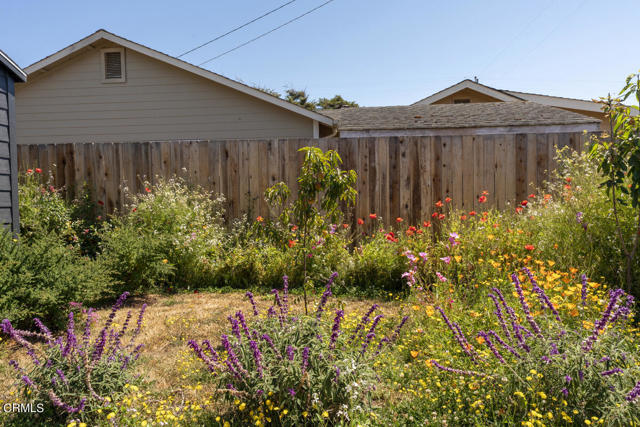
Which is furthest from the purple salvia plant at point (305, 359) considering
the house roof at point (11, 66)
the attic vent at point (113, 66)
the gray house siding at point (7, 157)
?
the attic vent at point (113, 66)

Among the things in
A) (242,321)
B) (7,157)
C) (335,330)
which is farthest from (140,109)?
(335,330)

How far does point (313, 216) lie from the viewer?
365 centimetres

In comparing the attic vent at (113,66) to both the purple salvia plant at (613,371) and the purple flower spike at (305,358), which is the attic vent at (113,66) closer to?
the purple flower spike at (305,358)

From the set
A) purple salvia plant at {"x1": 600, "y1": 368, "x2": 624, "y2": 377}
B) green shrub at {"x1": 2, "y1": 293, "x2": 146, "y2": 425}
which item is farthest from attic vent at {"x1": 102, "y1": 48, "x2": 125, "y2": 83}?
Result: purple salvia plant at {"x1": 600, "y1": 368, "x2": 624, "y2": 377}

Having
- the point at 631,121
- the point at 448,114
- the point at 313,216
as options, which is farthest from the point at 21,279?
the point at 448,114

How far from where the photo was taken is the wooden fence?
6.21 metres

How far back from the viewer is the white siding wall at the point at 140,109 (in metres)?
10.2

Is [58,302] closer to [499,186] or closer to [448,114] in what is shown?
[499,186]

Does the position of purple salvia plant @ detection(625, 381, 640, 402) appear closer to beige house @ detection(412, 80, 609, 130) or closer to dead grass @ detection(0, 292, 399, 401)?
dead grass @ detection(0, 292, 399, 401)

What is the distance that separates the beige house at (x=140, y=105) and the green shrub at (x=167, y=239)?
4.09 meters

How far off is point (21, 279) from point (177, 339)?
1.31m

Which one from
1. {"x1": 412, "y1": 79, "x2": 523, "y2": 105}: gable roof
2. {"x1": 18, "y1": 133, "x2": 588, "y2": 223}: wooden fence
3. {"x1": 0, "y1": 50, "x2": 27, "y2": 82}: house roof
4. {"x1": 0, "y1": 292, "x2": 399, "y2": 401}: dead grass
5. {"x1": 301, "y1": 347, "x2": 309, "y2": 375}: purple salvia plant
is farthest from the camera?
{"x1": 412, "y1": 79, "x2": 523, "y2": 105}: gable roof

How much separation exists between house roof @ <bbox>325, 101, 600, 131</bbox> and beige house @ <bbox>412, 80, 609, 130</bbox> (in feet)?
7.86

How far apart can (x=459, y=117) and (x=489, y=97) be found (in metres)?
5.47
